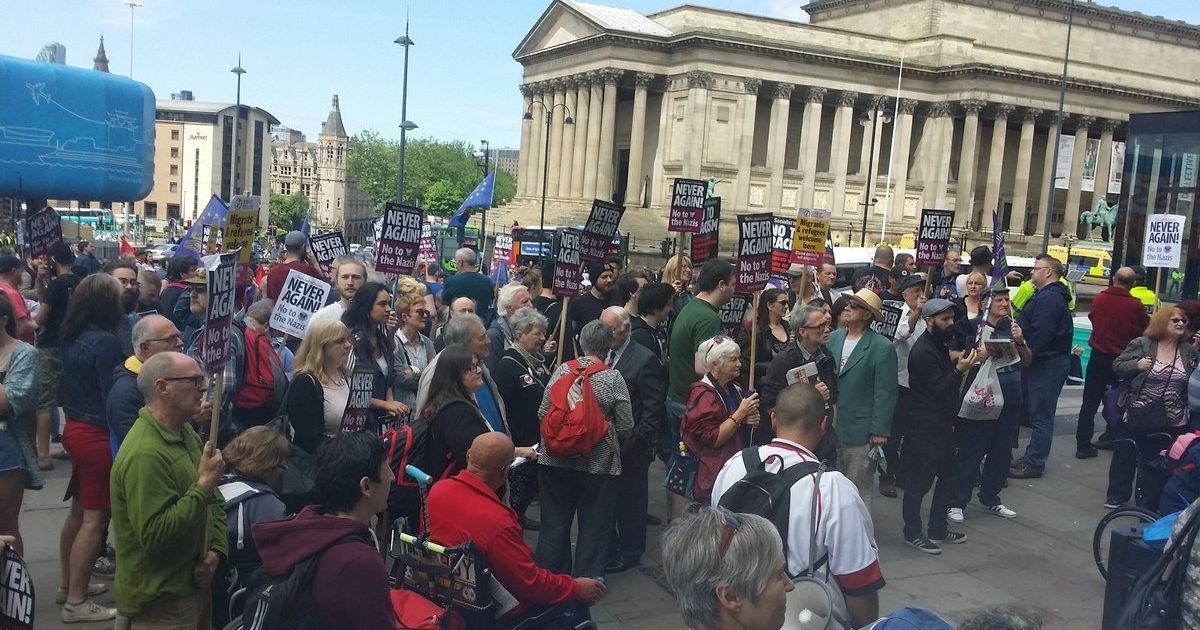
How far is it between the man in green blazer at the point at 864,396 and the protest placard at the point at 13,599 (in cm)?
581

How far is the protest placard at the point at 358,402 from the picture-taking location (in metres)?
6.06

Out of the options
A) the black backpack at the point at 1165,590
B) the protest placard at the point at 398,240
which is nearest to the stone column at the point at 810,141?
the protest placard at the point at 398,240

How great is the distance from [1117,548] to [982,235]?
192 ft

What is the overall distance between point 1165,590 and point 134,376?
5.20m

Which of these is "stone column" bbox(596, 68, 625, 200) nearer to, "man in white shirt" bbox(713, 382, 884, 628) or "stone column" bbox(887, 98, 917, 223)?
"stone column" bbox(887, 98, 917, 223)

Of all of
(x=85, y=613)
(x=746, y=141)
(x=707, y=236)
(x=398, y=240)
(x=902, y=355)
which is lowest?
(x=85, y=613)

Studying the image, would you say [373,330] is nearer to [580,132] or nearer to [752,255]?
[752,255]

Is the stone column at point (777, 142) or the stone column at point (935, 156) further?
the stone column at point (935, 156)

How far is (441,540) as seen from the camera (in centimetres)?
433

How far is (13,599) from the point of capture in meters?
3.46

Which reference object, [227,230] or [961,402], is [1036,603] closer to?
[961,402]

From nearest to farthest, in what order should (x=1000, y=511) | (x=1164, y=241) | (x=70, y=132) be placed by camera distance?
(x=1000, y=511), (x=1164, y=241), (x=70, y=132)

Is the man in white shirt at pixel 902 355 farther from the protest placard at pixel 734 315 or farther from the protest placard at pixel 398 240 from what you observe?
the protest placard at pixel 398 240

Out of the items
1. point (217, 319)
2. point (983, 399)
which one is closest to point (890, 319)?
point (983, 399)
